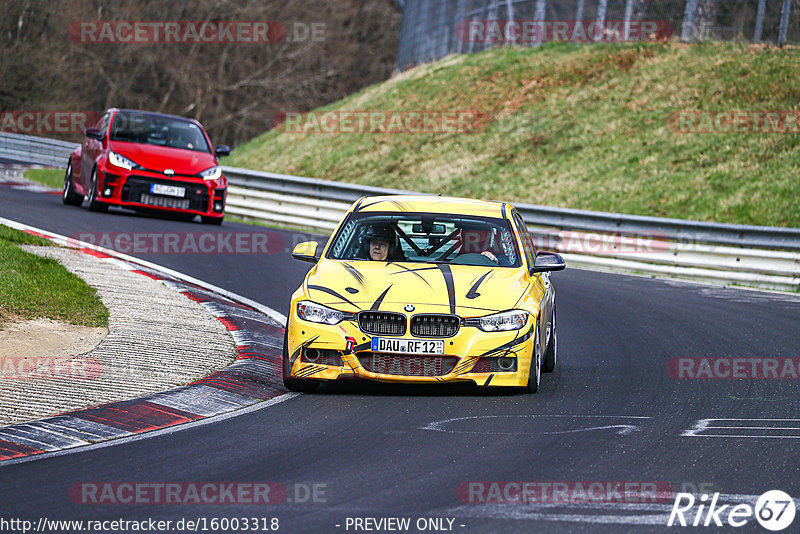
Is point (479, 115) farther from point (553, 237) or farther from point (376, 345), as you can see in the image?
point (376, 345)

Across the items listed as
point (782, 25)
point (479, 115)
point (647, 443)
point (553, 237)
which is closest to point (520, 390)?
point (647, 443)

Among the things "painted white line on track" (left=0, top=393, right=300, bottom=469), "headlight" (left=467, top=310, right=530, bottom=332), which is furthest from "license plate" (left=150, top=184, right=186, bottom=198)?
"headlight" (left=467, top=310, right=530, bottom=332)

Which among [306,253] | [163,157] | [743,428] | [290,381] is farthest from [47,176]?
[743,428]

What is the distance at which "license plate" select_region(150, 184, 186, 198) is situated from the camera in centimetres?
2025

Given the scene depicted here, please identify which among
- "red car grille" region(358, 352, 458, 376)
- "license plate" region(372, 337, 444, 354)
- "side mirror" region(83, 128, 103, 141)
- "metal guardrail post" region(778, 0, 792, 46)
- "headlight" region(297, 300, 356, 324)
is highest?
"metal guardrail post" region(778, 0, 792, 46)

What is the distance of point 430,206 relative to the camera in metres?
10.5

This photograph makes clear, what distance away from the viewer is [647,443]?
302 inches

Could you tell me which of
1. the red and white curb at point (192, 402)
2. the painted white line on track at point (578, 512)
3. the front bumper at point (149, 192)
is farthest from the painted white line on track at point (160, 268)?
the painted white line on track at point (578, 512)

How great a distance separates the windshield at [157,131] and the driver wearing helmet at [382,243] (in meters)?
11.5

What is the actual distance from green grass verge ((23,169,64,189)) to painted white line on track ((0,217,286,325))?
1069 centimetres

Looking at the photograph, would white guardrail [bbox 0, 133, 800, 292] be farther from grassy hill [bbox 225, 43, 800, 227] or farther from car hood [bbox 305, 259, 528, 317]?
car hood [bbox 305, 259, 528, 317]

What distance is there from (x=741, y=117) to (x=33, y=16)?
30.1 m

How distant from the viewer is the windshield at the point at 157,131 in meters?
21.0

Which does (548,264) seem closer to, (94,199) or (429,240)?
(429,240)
